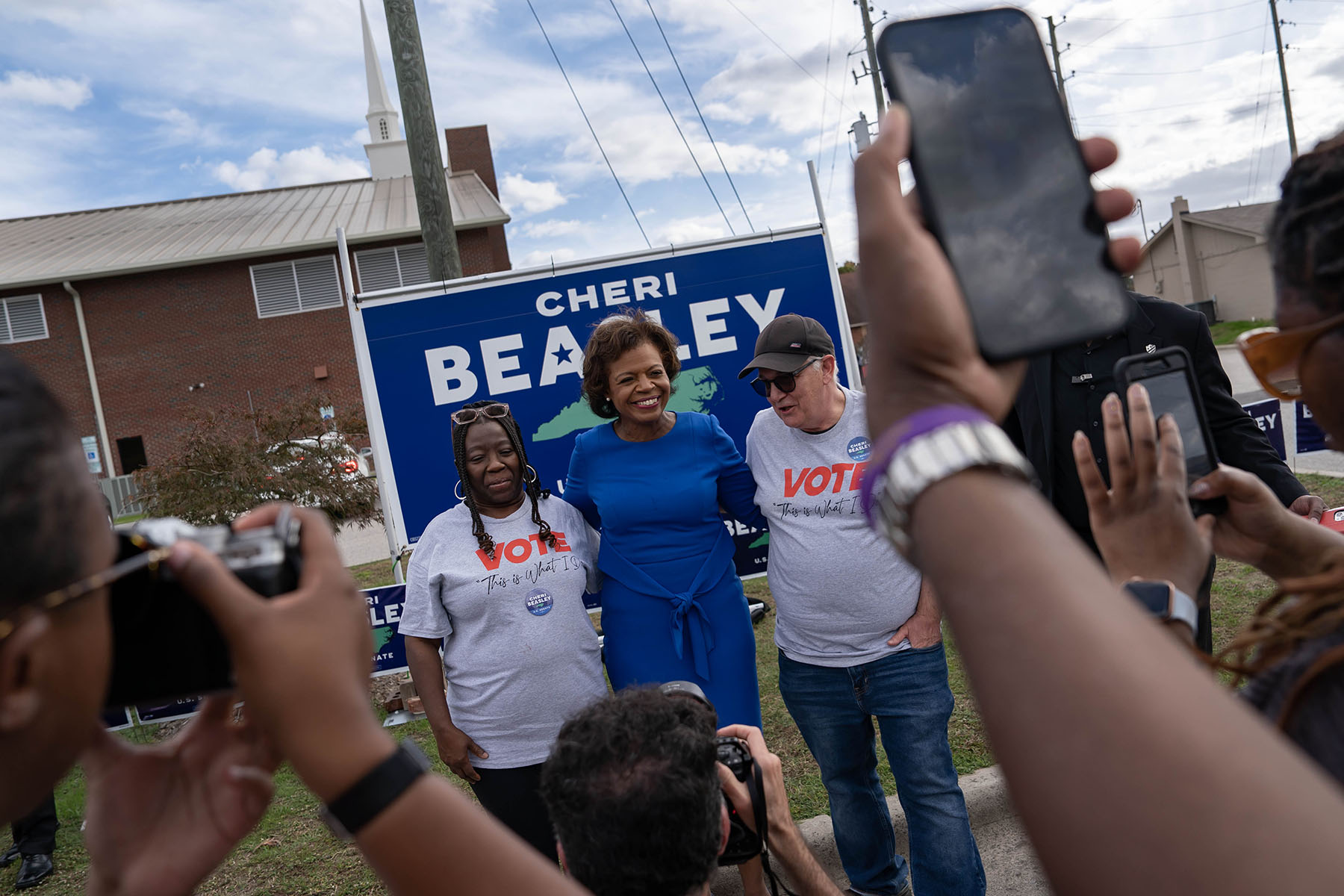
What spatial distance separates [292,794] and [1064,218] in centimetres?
538

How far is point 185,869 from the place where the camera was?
3.07 feet


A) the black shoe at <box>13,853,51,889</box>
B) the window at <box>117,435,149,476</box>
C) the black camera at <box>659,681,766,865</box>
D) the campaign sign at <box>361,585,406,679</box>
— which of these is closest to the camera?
the black camera at <box>659,681,766,865</box>

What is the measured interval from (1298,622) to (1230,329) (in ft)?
129

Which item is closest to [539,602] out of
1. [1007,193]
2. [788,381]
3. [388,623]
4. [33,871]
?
[788,381]

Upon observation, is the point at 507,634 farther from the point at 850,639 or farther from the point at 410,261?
the point at 410,261

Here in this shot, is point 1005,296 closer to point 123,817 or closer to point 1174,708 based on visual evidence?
point 1174,708

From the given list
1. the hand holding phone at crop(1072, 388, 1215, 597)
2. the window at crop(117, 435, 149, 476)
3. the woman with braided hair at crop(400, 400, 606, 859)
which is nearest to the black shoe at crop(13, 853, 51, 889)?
the woman with braided hair at crop(400, 400, 606, 859)

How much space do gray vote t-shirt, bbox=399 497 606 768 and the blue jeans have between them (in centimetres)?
86

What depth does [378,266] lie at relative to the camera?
24.3 meters

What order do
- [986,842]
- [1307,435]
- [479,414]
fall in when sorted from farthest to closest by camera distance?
[1307,435], [986,842], [479,414]

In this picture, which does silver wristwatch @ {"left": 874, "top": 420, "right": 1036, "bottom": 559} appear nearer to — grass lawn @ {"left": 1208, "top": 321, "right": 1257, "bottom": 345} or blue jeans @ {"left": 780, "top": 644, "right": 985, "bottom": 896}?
blue jeans @ {"left": 780, "top": 644, "right": 985, "bottom": 896}

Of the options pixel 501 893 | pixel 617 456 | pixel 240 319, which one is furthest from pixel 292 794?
pixel 240 319

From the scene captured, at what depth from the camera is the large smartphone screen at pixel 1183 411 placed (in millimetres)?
1454

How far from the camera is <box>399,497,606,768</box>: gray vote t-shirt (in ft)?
10.1
